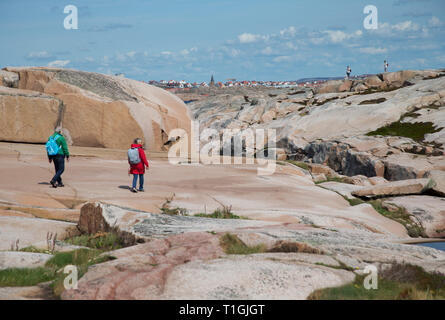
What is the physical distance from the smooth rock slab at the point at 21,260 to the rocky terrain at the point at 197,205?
1.5 inches

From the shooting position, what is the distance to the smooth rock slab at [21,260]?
27.1 feet

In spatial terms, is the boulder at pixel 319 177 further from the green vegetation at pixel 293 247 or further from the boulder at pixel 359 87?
the boulder at pixel 359 87

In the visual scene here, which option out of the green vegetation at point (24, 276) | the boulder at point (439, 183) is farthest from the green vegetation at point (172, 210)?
the boulder at point (439, 183)

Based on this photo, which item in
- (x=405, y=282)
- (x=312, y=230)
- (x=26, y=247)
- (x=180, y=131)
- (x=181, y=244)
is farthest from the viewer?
(x=180, y=131)

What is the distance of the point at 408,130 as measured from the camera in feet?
124

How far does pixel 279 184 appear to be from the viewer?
792 inches

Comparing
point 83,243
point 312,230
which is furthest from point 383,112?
point 83,243

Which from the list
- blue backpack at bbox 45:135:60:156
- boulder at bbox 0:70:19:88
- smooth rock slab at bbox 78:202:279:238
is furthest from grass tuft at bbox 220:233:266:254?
boulder at bbox 0:70:19:88

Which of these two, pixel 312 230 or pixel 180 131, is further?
pixel 180 131

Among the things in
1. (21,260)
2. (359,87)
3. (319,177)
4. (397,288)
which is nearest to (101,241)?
(21,260)

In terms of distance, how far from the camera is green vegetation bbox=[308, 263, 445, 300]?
→ 6.56m

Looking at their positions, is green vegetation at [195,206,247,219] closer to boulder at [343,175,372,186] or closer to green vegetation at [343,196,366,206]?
green vegetation at [343,196,366,206]
